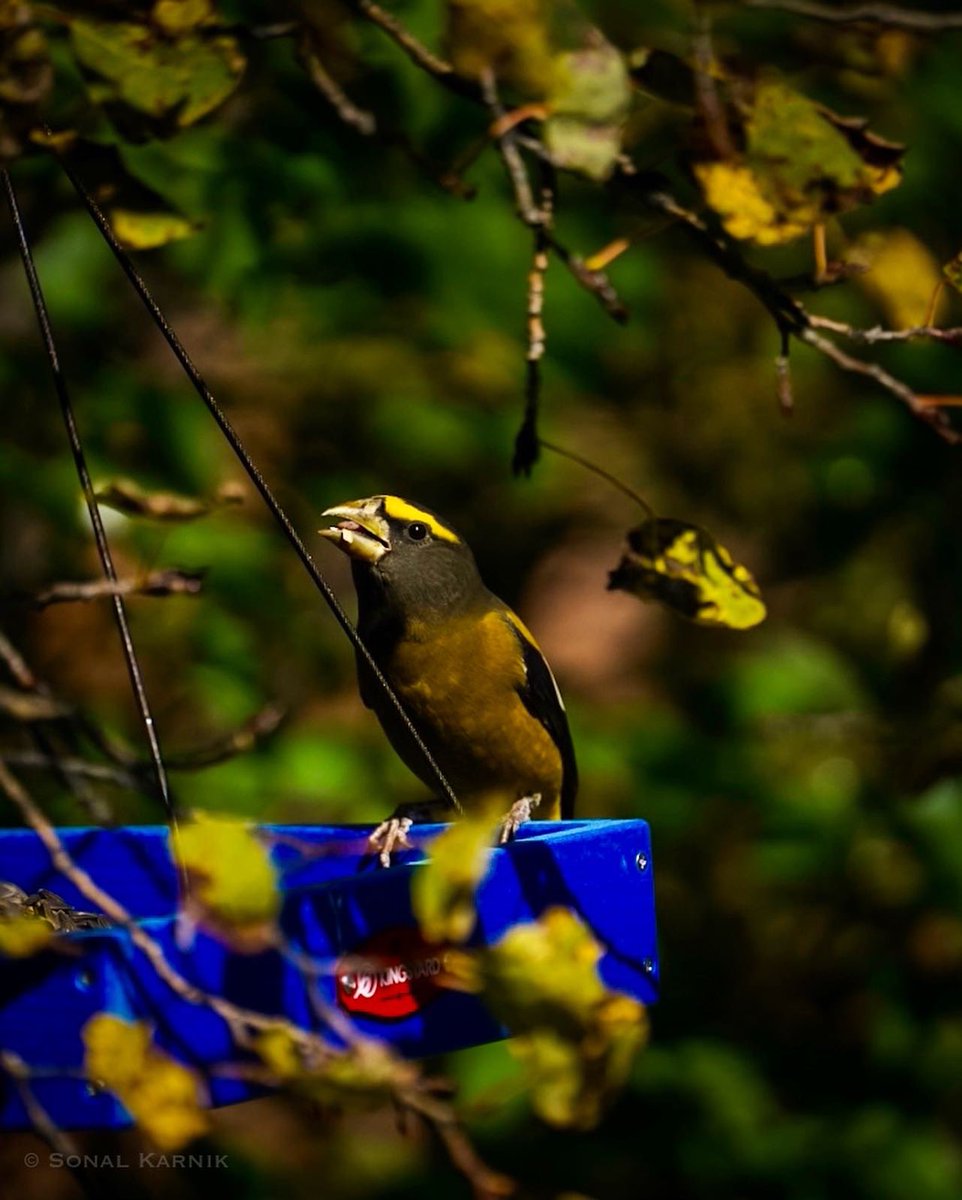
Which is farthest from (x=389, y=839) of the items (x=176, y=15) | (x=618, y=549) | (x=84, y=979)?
(x=618, y=549)

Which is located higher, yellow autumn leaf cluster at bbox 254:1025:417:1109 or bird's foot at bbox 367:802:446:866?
yellow autumn leaf cluster at bbox 254:1025:417:1109

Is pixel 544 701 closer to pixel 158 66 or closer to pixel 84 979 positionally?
pixel 84 979

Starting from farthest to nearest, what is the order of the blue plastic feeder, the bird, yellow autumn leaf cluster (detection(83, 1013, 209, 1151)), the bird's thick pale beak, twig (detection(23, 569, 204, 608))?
the bird → the bird's thick pale beak → twig (detection(23, 569, 204, 608)) → the blue plastic feeder → yellow autumn leaf cluster (detection(83, 1013, 209, 1151))

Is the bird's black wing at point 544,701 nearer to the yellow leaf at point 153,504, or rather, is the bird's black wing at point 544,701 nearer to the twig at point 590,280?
the yellow leaf at point 153,504

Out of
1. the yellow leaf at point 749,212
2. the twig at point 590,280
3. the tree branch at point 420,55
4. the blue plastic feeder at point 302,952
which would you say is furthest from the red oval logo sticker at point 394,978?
the tree branch at point 420,55

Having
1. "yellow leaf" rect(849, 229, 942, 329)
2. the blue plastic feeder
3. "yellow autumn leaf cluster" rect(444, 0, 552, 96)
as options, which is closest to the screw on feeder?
the blue plastic feeder

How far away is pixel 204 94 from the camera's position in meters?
2.24

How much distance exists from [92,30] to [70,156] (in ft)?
1.41

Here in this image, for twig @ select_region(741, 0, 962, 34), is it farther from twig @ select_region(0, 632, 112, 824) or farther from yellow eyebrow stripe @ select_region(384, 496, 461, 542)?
yellow eyebrow stripe @ select_region(384, 496, 461, 542)

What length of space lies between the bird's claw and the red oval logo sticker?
1.83 ft

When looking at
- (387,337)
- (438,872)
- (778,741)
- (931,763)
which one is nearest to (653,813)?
(778,741)

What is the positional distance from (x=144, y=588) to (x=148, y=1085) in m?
1.08

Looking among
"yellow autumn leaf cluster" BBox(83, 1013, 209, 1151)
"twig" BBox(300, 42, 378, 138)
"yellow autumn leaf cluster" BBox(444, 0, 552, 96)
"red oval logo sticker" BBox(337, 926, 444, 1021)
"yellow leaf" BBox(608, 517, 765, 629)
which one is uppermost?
"yellow autumn leaf cluster" BBox(444, 0, 552, 96)

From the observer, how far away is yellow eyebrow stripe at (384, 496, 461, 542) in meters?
3.68
